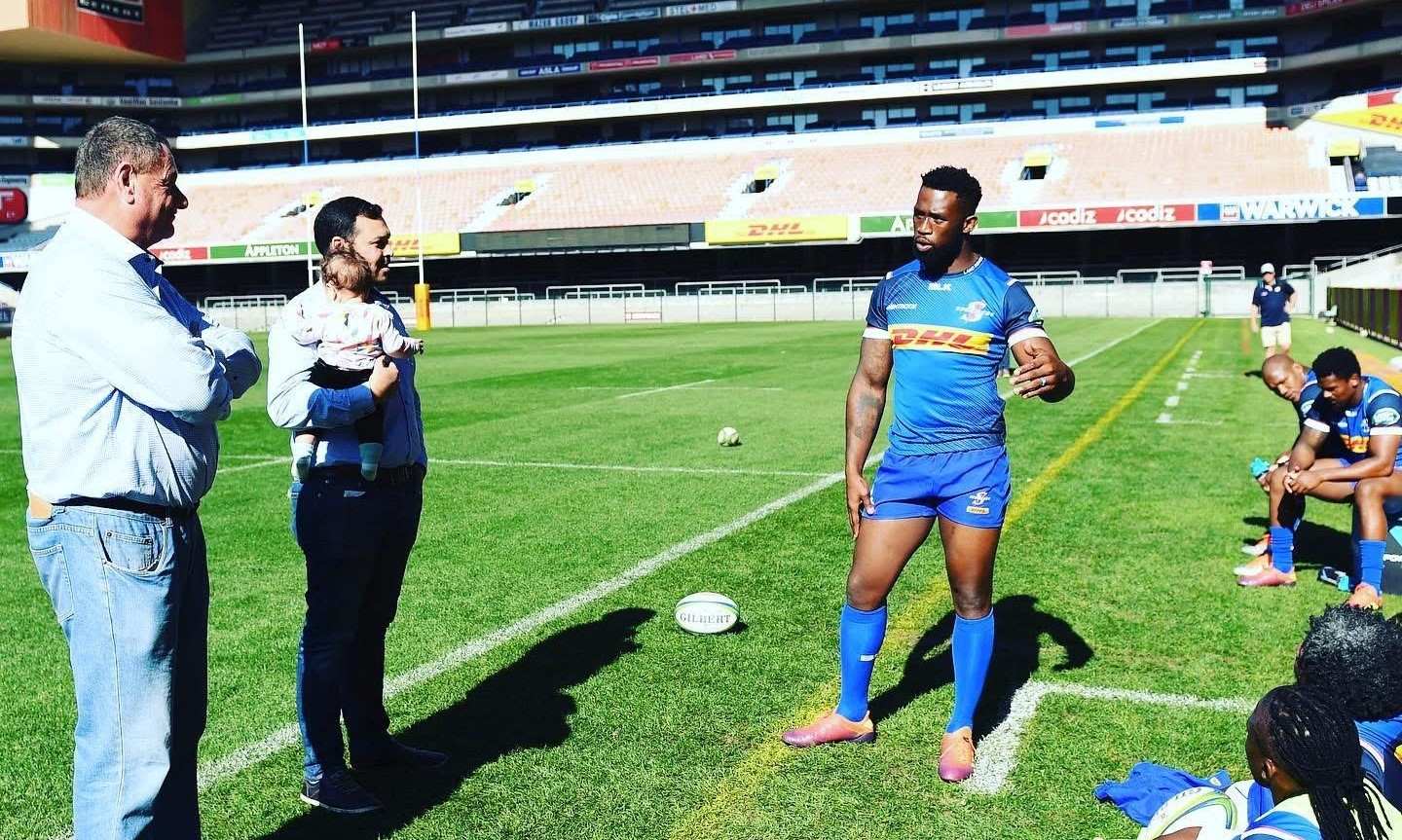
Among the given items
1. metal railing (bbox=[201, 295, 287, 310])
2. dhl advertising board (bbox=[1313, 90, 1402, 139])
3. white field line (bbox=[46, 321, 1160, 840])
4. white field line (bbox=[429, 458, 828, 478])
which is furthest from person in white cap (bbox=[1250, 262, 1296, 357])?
metal railing (bbox=[201, 295, 287, 310])

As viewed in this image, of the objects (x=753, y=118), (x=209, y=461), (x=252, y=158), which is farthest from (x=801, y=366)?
(x=252, y=158)

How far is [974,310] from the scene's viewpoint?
440 cm

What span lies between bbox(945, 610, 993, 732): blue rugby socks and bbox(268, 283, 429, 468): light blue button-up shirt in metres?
2.33

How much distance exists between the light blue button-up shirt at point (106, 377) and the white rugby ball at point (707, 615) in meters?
3.46

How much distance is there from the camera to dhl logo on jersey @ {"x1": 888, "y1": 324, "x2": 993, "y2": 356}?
14.5 feet

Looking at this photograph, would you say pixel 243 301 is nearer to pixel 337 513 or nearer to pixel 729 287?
pixel 729 287

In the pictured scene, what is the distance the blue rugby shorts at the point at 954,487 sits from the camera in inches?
176

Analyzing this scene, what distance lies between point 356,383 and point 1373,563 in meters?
5.72

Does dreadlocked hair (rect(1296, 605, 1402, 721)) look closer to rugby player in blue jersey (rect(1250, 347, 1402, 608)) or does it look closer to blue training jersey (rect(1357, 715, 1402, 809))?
blue training jersey (rect(1357, 715, 1402, 809))

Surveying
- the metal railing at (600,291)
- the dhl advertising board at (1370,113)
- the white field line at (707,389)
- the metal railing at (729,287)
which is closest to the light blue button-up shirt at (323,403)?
the white field line at (707,389)

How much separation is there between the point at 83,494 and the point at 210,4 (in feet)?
264

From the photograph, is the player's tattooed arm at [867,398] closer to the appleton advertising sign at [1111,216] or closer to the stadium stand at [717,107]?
the appleton advertising sign at [1111,216]

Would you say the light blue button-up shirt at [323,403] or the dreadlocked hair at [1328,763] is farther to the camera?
the light blue button-up shirt at [323,403]

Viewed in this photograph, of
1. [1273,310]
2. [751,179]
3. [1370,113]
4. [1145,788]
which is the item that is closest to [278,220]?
[751,179]
